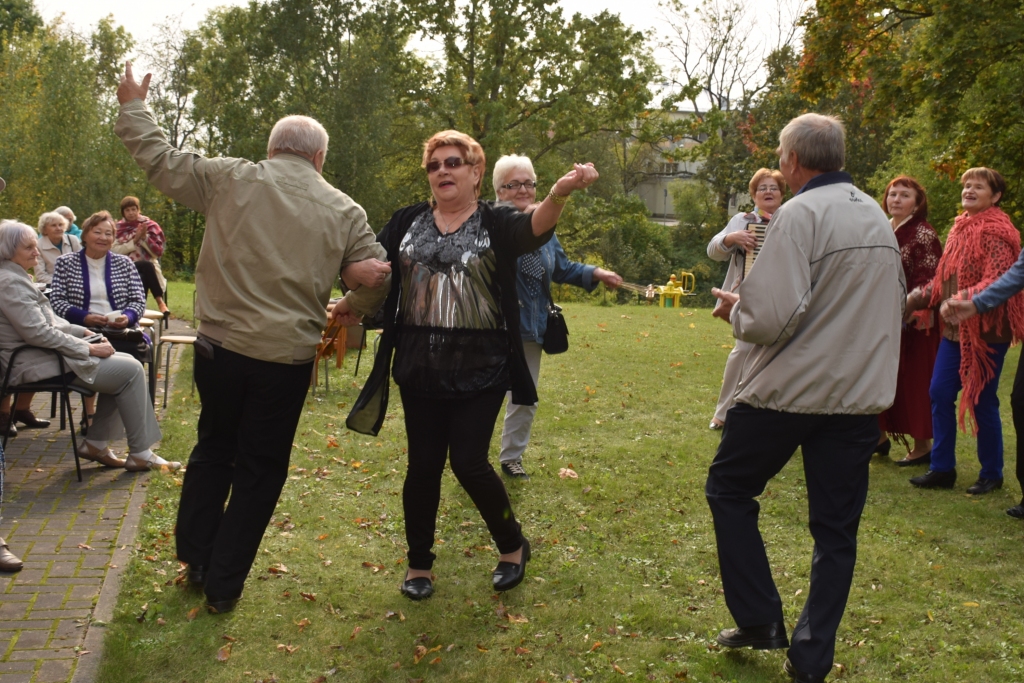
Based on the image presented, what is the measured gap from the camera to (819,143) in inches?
151

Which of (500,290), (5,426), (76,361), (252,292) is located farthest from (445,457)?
(5,426)

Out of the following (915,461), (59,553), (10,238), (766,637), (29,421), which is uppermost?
(10,238)

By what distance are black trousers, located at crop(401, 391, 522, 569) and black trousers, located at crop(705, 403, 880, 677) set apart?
113cm

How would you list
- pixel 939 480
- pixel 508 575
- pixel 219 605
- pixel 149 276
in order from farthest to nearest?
pixel 149 276 → pixel 939 480 → pixel 508 575 → pixel 219 605

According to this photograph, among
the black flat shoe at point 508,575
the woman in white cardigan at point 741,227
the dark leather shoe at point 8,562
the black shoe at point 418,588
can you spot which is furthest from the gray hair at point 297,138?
the woman in white cardigan at point 741,227

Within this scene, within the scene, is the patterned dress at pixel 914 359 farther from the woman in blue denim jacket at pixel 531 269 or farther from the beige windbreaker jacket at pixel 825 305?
the beige windbreaker jacket at pixel 825 305

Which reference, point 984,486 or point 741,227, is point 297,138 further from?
point 984,486

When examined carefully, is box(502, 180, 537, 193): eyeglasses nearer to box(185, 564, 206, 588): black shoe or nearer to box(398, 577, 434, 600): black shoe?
box(398, 577, 434, 600): black shoe

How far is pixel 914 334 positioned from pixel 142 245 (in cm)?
918

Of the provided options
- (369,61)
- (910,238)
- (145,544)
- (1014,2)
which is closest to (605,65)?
(369,61)

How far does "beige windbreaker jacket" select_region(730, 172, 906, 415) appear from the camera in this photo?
11.9ft

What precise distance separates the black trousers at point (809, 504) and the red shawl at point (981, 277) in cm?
340

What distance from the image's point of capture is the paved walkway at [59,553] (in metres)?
3.99

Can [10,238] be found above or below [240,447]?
above
